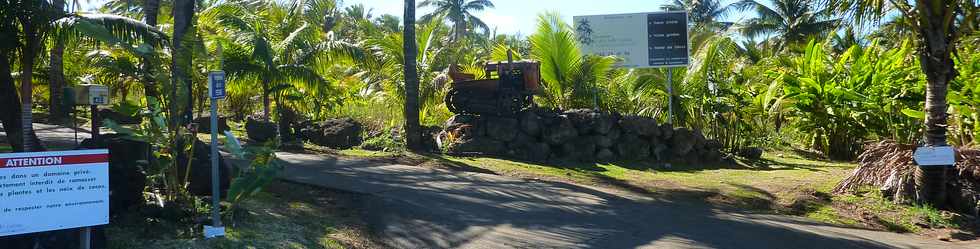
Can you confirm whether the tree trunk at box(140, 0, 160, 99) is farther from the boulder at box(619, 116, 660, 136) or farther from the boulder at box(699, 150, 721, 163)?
the boulder at box(699, 150, 721, 163)

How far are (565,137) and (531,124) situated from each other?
0.69 metres

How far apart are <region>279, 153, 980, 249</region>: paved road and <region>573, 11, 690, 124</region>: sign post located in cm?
657

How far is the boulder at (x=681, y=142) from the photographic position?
51.2 ft

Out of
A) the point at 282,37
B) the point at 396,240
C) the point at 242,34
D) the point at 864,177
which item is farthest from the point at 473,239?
the point at 282,37

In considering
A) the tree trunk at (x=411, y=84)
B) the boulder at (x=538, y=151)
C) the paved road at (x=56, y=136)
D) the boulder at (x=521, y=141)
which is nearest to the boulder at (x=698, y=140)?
the boulder at (x=538, y=151)

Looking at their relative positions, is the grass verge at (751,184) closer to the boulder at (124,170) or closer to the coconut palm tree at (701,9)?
the boulder at (124,170)

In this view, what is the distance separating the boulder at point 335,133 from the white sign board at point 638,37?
5665mm

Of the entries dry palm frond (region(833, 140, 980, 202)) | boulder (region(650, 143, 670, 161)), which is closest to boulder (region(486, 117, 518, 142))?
boulder (region(650, 143, 670, 161))

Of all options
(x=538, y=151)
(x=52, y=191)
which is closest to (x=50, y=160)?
(x=52, y=191)

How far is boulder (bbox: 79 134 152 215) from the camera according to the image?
6.94 m

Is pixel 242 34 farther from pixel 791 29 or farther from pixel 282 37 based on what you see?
pixel 791 29

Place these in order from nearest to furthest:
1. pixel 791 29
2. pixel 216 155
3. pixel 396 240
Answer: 1. pixel 216 155
2. pixel 396 240
3. pixel 791 29

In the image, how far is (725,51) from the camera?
18484 millimetres

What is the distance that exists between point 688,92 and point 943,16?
27.3ft
